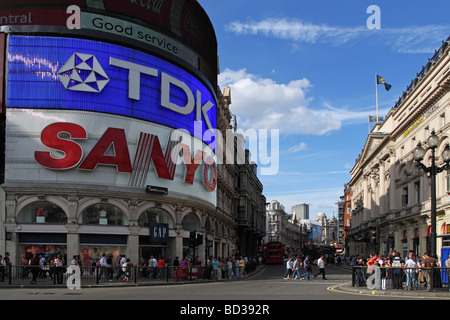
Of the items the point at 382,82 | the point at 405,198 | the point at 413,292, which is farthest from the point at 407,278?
the point at 382,82

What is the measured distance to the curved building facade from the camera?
3988cm

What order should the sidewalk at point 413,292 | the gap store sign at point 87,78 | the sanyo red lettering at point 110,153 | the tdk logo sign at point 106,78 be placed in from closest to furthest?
the sidewalk at point 413,292 → the sanyo red lettering at point 110,153 → the gap store sign at point 87,78 → the tdk logo sign at point 106,78

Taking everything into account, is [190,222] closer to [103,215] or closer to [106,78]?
[103,215]

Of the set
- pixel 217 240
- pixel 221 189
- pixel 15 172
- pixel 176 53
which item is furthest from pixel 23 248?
pixel 221 189

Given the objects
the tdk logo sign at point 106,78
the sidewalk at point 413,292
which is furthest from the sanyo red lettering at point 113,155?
the sidewalk at point 413,292

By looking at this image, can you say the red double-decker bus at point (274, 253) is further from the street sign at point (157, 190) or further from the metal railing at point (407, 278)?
the metal railing at point (407, 278)

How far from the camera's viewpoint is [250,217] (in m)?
92.9

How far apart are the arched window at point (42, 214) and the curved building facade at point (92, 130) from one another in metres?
0.07

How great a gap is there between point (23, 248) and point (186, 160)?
54.2ft

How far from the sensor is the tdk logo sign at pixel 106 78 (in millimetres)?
41594

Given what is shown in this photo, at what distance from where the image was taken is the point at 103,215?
138 ft

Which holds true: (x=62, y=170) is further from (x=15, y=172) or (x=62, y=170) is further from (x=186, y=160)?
(x=186, y=160)

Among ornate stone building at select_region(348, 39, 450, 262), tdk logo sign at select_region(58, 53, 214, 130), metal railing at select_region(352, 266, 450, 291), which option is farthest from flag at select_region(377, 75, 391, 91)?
metal railing at select_region(352, 266, 450, 291)

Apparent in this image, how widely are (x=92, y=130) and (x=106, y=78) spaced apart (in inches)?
179
